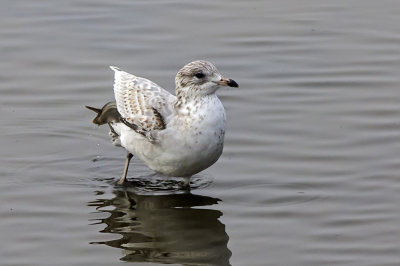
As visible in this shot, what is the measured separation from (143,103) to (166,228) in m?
1.46

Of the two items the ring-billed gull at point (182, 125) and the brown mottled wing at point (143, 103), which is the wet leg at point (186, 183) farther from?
the brown mottled wing at point (143, 103)

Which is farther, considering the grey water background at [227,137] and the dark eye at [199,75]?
the dark eye at [199,75]

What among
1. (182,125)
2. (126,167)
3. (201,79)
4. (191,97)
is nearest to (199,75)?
(201,79)

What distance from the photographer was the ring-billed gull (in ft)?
29.7

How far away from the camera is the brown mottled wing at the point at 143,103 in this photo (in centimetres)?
942

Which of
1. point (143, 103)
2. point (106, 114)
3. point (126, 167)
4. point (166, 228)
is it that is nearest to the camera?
point (166, 228)

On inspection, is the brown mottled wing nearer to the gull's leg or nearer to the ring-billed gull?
the ring-billed gull

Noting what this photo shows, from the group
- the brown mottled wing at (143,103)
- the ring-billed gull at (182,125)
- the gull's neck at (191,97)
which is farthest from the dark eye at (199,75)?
the brown mottled wing at (143,103)

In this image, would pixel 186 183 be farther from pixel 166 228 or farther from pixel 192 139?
pixel 166 228

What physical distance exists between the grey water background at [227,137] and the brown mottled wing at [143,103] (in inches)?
25.0

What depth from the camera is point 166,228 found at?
873cm

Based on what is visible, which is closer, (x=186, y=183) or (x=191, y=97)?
(x=191, y=97)

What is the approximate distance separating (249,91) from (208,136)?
102 inches

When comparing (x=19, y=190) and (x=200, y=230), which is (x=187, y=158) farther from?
(x=19, y=190)
